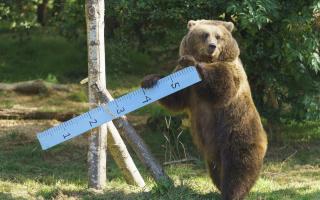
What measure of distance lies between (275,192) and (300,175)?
1.76m

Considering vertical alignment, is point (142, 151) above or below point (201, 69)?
below

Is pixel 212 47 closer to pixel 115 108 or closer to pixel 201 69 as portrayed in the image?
pixel 201 69

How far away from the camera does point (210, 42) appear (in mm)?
6090

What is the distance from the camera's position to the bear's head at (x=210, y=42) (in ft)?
20.2

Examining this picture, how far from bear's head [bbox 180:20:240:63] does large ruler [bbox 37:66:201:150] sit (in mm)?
414

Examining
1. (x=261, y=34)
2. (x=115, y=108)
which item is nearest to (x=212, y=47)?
(x=115, y=108)

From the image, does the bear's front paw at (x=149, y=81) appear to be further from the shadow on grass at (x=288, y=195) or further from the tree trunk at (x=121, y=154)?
the shadow on grass at (x=288, y=195)

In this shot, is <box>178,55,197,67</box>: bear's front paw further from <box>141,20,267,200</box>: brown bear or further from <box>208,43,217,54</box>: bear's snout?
<box>208,43,217,54</box>: bear's snout

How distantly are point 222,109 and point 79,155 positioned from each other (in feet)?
12.5

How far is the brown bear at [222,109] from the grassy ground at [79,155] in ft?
1.43

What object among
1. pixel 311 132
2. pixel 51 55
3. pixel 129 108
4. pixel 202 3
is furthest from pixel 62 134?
pixel 51 55

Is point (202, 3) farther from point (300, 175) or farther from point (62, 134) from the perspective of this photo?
point (62, 134)

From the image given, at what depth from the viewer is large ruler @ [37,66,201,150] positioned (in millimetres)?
5867

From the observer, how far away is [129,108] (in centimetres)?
604
